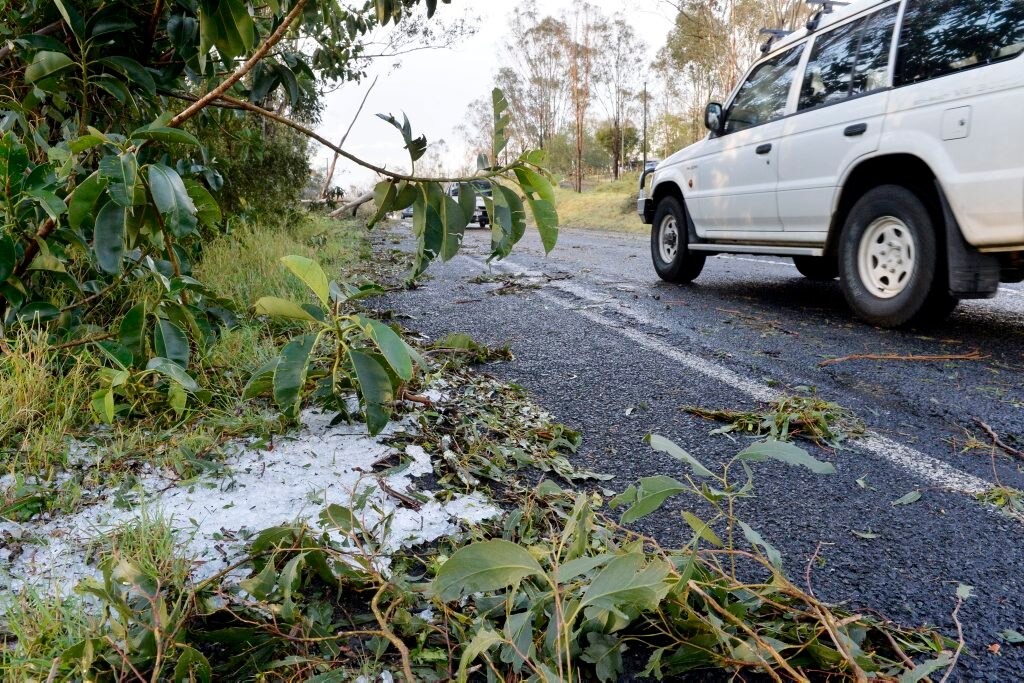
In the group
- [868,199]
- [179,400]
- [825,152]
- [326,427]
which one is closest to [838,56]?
[825,152]

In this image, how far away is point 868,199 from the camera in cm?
401

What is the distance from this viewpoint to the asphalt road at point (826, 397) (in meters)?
1.41

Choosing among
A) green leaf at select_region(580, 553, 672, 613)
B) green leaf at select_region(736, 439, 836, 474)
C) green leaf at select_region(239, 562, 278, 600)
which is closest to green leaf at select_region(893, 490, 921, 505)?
green leaf at select_region(736, 439, 836, 474)

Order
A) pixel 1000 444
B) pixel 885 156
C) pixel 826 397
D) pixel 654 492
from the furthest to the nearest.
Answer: pixel 885 156
pixel 826 397
pixel 1000 444
pixel 654 492

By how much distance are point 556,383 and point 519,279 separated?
3325 mm

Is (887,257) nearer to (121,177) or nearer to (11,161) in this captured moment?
(121,177)

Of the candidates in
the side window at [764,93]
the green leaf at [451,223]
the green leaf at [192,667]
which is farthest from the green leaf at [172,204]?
the side window at [764,93]

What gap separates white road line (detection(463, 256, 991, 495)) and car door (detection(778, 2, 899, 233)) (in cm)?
153

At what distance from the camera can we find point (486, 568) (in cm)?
101

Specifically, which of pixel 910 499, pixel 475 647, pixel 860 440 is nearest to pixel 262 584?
pixel 475 647

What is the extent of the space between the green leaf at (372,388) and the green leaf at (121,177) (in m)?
0.62

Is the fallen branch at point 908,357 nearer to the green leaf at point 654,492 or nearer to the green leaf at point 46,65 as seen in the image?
the green leaf at point 654,492

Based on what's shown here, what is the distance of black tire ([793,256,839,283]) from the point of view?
5797mm

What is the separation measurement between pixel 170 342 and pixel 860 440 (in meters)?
2.26
